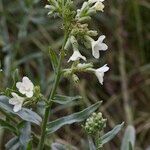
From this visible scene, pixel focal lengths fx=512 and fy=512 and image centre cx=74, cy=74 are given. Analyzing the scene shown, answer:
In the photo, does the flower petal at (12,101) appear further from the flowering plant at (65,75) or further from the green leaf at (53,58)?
the green leaf at (53,58)

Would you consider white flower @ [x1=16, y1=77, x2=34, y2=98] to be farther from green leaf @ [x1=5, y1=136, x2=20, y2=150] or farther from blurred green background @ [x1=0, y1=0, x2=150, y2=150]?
blurred green background @ [x1=0, y1=0, x2=150, y2=150]

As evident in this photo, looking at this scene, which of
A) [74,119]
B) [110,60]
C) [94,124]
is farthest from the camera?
[110,60]

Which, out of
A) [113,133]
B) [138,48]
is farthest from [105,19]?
[113,133]

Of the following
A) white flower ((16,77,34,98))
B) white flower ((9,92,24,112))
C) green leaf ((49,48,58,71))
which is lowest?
white flower ((9,92,24,112))

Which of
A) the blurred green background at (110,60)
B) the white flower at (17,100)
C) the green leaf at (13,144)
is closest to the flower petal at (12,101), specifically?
the white flower at (17,100)

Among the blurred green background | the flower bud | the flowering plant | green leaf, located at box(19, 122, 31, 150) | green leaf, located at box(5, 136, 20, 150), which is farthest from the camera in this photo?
the blurred green background

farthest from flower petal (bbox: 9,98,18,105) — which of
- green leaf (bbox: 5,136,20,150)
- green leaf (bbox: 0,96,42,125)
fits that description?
green leaf (bbox: 5,136,20,150)

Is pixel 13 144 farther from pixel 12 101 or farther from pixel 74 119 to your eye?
pixel 12 101

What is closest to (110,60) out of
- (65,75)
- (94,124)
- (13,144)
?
(13,144)
